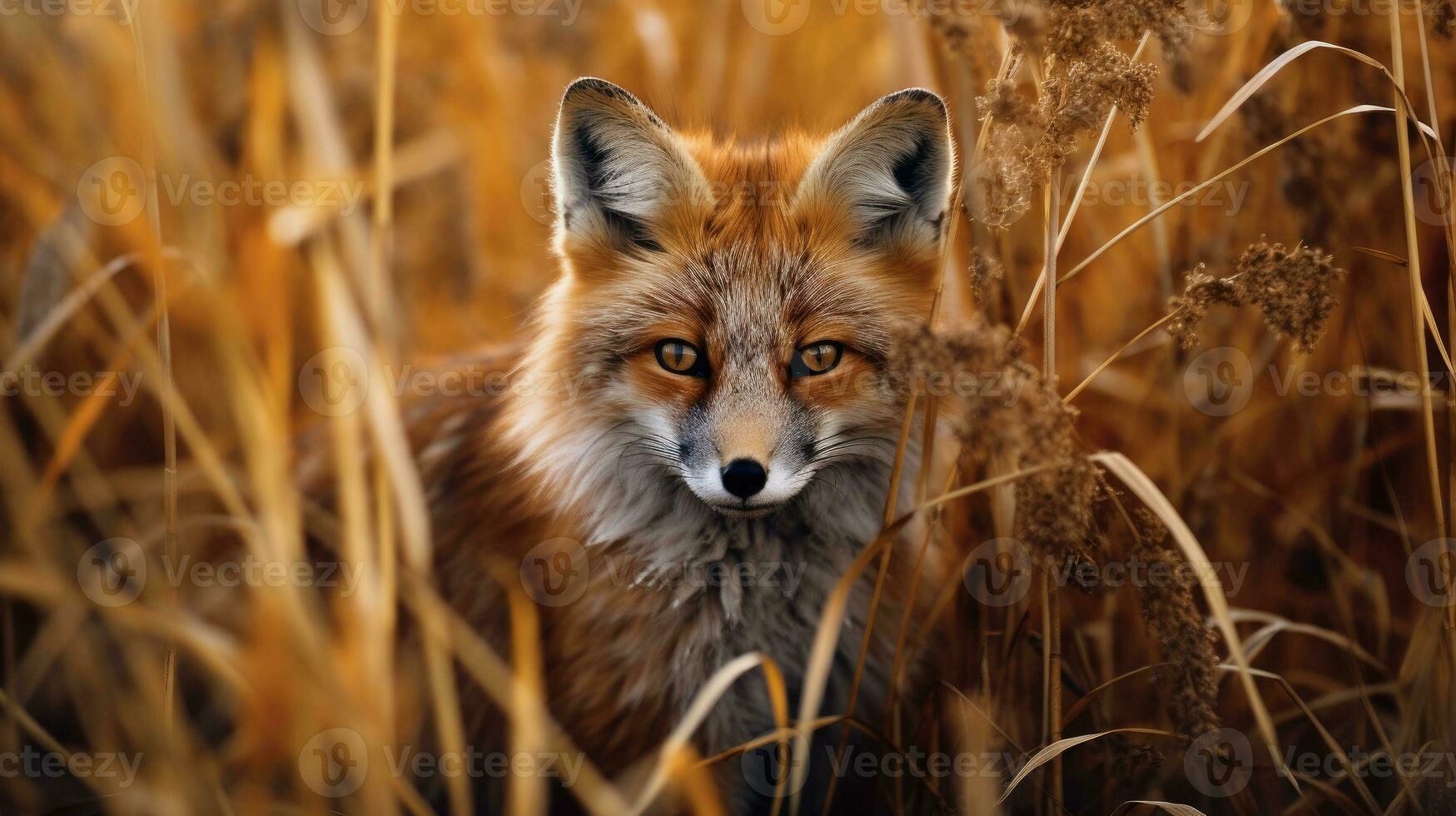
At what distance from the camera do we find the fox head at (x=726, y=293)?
2.18 metres

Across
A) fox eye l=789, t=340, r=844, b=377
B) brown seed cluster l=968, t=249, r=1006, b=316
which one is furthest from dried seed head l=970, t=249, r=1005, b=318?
fox eye l=789, t=340, r=844, b=377

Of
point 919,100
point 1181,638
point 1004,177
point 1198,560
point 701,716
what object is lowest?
point 701,716

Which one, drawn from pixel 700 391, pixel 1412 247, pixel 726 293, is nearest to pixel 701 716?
pixel 700 391

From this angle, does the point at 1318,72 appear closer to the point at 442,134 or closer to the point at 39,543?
the point at 442,134

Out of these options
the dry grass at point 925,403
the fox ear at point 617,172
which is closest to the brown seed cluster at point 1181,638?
the dry grass at point 925,403

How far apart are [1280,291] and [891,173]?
1.01 meters

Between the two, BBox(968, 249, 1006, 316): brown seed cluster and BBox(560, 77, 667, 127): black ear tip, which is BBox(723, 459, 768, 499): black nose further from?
BBox(560, 77, 667, 127): black ear tip

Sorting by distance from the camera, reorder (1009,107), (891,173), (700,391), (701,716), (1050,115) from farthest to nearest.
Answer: (891,173) < (700,391) < (701,716) < (1050,115) < (1009,107)

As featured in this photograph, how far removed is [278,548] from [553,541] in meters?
0.69

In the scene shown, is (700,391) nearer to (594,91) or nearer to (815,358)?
(815,358)

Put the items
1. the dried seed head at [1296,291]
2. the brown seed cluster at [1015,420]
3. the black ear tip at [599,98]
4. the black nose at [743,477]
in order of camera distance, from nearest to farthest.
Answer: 1. the brown seed cluster at [1015,420]
2. the dried seed head at [1296,291]
3. the black nose at [743,477]
4. the black ear tip at [599,98]

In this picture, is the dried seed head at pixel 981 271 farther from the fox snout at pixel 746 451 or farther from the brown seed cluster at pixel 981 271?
the fox snout at pixel 746 451

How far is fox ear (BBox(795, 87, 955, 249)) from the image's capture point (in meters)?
2.18

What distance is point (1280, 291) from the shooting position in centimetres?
158
